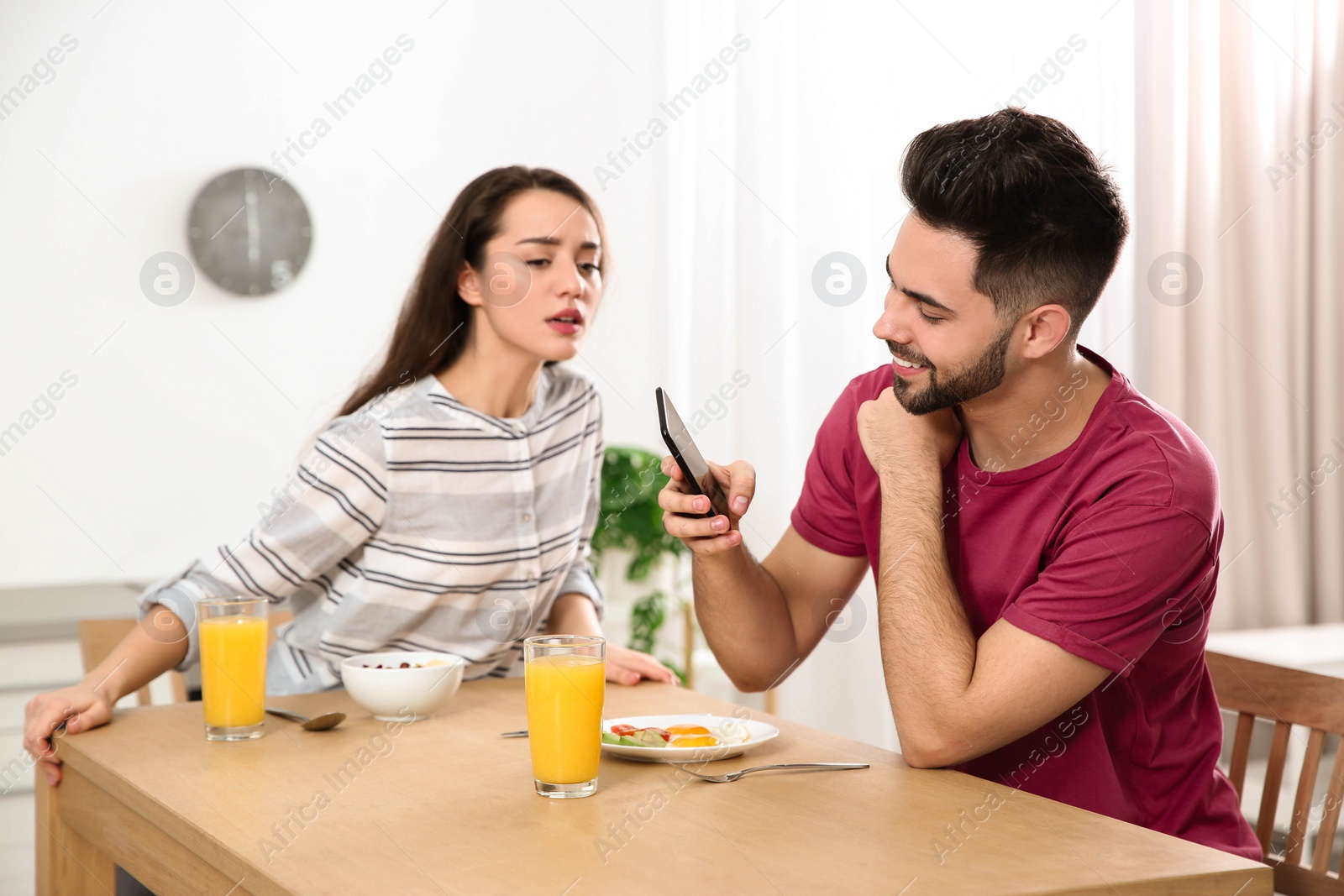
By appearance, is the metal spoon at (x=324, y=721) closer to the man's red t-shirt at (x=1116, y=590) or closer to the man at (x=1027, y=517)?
the man at (x=1027, y=517)

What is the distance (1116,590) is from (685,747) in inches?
18.0

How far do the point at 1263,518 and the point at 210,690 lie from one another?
8.12ft

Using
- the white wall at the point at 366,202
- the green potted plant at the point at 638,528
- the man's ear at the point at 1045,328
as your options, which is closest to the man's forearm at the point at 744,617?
the man's ear at the point at 1045,328

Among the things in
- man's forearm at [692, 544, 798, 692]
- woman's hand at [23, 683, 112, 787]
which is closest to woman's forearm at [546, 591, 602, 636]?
man's forearm at [692, 544, 798, 692]

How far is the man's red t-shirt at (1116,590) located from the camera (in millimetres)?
1209

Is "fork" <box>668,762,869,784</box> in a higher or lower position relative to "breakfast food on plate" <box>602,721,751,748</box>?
lower

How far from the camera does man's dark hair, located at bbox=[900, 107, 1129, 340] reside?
52.2 inches

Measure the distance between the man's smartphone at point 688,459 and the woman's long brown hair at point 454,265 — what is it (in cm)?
67

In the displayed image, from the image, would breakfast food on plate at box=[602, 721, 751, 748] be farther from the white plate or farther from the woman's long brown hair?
the woman's long brown hair

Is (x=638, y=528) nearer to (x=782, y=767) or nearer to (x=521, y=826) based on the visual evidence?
(x=782, y=767)

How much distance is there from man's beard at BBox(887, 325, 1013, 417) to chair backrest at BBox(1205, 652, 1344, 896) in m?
0.40

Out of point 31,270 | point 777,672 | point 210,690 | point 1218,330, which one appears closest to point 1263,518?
point 1218,330

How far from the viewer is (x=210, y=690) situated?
1.27 m

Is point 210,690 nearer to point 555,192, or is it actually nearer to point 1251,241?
point 555,192
